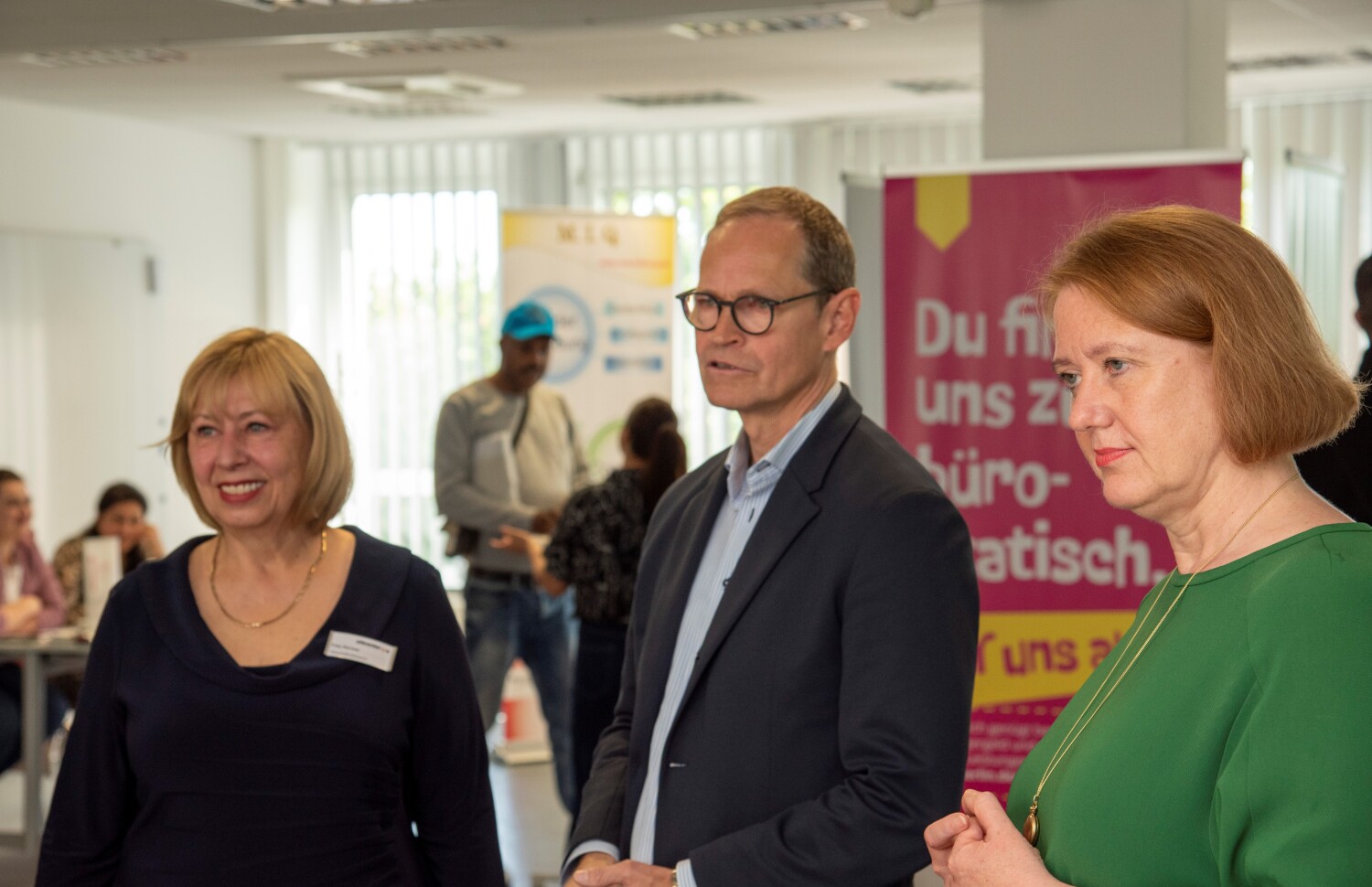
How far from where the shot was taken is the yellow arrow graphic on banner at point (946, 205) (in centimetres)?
407

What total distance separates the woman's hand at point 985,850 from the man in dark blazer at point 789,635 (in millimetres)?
388

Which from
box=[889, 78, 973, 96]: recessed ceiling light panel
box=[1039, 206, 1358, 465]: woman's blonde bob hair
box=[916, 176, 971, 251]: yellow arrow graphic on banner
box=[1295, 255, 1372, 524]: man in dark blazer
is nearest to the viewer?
box=[1039, 206, 1358, 465]: woman's blonde bob hair

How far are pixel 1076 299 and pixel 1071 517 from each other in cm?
273

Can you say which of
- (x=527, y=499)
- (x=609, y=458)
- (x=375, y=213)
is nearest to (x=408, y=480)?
(x=375, y=213)

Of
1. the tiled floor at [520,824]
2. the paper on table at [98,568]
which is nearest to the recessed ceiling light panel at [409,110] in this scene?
the tiled floor at [520,824]

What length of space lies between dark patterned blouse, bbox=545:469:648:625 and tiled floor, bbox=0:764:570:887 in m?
0.82

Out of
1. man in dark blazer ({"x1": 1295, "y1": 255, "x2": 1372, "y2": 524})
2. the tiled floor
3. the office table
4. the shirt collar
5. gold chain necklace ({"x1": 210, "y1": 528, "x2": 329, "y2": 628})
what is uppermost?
the shirt collar

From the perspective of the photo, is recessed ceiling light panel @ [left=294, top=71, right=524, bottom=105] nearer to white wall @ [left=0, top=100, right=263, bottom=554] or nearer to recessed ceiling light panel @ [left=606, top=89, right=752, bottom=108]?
recessed ceiling light panel @ [left=606, top=89, right=752, bottom=108]

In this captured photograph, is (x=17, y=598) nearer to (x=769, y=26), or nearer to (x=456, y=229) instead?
(x=769, y=26)

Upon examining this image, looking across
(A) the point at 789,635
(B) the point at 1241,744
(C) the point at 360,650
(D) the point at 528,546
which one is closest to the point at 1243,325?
(B) the point at 1241,744

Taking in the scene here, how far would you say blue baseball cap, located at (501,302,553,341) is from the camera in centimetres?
537

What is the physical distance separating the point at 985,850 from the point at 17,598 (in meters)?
5.37

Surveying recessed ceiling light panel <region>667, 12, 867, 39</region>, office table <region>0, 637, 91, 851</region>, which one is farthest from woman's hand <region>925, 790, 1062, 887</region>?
recessed ceiling light panel <region>667, 12, 867, 39</region>

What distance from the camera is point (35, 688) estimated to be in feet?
17.8
